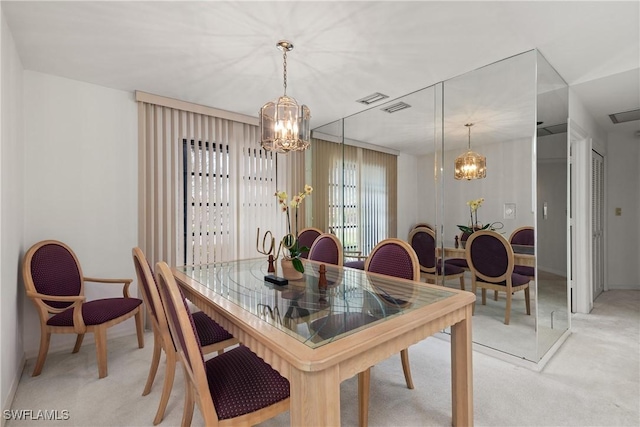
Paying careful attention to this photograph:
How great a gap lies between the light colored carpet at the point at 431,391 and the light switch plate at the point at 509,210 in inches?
47.1

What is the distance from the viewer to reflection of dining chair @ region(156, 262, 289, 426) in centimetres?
109

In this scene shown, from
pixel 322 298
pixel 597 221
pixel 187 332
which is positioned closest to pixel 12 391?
pixel 187 332

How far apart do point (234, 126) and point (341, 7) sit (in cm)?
235

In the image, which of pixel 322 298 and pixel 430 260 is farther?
pixel 430 260

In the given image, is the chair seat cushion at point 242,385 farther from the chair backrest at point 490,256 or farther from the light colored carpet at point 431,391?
the chair backrest at point 490,256

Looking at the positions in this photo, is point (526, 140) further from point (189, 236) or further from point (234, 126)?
point (189, 236)

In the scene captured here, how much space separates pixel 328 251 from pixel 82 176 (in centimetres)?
250

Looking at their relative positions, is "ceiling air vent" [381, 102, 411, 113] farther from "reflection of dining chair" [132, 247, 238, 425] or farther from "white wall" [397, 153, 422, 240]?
"reflection of dining chair" [132, 247, 238, 425]

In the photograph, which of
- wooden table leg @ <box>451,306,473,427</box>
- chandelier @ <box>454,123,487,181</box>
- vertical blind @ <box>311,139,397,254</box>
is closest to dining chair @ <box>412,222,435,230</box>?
vertical blind @ <box>311,139,397,254</box>

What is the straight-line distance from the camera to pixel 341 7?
1817mm

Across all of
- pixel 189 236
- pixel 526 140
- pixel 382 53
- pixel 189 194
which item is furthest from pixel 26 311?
pixel 526 140

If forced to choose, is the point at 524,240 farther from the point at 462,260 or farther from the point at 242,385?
the point at 242,385

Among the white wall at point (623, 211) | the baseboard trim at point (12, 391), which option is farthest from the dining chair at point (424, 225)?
the white wall at point (623, 211)

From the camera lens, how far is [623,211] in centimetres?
461
